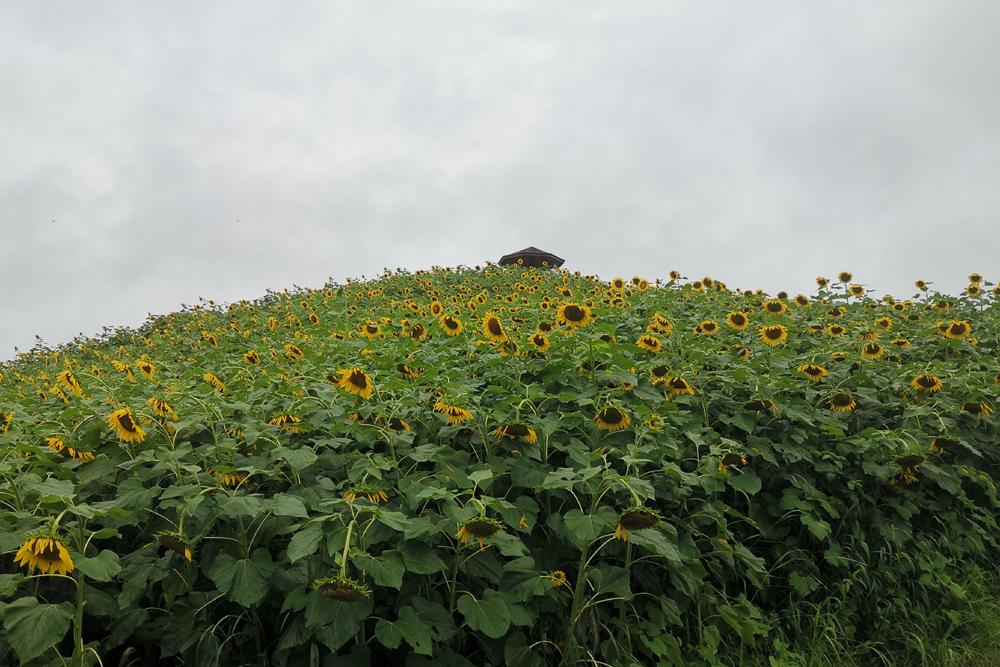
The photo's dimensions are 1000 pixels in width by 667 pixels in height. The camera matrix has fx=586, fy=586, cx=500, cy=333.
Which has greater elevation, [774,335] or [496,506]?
[774,335]

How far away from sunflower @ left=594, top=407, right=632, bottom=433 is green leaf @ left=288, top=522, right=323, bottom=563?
1.52 meters

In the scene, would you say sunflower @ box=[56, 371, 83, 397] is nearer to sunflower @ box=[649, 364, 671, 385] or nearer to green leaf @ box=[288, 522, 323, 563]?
green leaf @ box=[288, 522, 323, 563]

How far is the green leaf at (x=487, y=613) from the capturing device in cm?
203

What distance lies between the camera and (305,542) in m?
1.93

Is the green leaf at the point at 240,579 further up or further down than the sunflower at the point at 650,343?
further down

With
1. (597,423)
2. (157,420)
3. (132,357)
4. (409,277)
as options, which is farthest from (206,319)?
(597,423)

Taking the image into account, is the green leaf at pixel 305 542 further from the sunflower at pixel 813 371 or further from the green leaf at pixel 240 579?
the sunflower at pixel 813 371

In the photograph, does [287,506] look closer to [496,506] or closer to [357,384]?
[496,506]

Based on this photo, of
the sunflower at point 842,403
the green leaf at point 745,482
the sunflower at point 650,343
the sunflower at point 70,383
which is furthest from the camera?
the sunflower at point 650,343

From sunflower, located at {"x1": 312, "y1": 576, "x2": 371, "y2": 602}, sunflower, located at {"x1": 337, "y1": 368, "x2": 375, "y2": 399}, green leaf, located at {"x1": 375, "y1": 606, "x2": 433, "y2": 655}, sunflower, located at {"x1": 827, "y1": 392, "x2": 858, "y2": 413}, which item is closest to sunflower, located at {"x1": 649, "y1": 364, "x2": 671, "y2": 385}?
sunflower, located at {"x1": 827, "y1": 392, "x2": 858, "y2": 413}

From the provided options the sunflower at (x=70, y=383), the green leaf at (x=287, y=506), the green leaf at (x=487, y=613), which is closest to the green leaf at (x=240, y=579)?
the green leaf at (x=287, y=506)

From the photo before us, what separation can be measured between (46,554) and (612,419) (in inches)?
91.6

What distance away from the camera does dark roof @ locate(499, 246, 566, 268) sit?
67.3ft

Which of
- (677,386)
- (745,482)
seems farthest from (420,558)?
(677,386)
